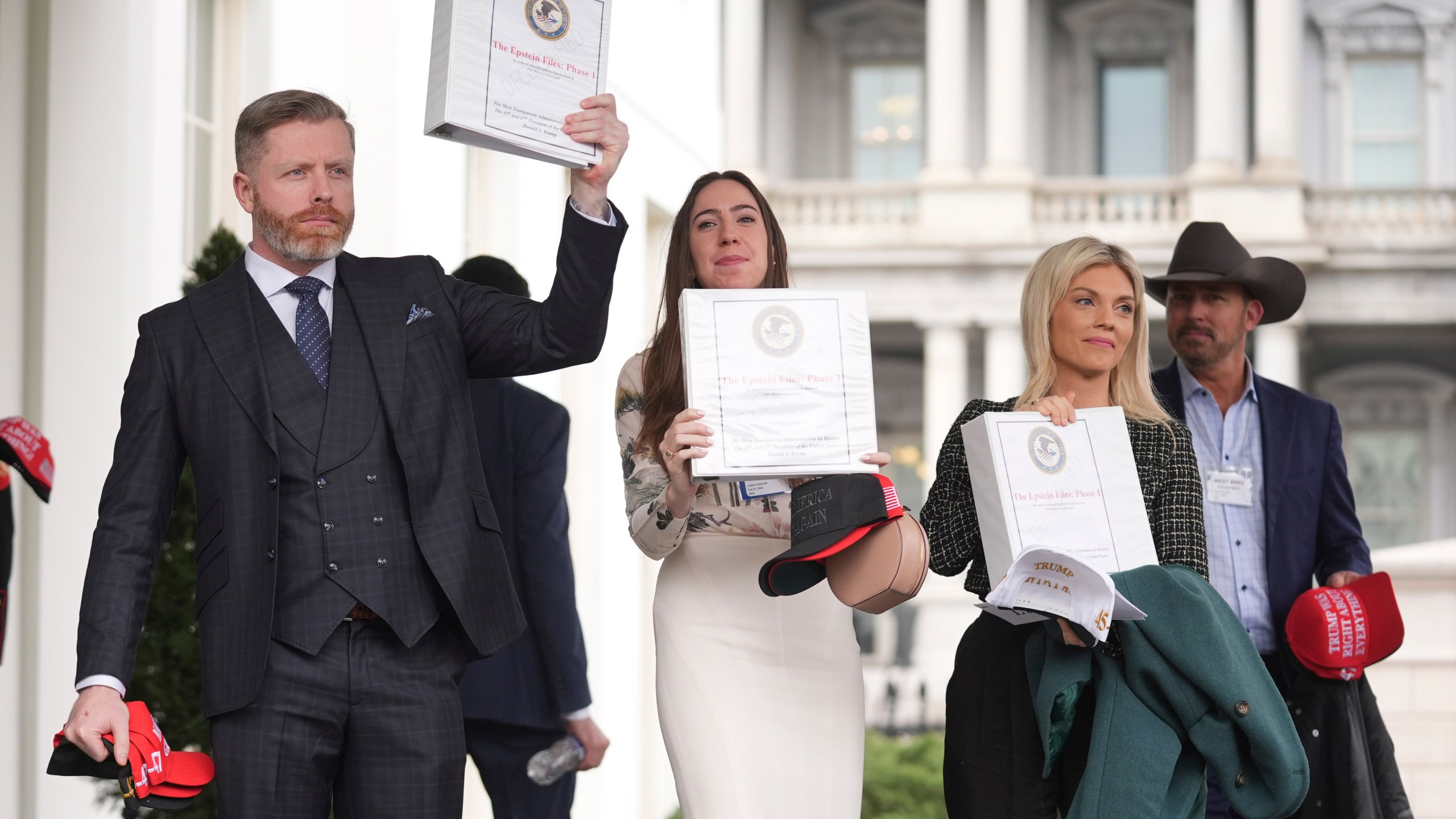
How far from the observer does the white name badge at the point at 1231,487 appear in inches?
149

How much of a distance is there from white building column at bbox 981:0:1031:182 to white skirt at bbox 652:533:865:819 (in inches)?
721

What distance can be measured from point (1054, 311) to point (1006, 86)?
1848 cm

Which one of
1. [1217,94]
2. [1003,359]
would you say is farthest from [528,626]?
[1217,94]

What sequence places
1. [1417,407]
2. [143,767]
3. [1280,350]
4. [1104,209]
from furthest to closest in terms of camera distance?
[1417,407] < [1104,209] < [1280,350] < [143,767]

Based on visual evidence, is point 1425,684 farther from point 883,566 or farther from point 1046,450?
point 883,566

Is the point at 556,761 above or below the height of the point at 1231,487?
below

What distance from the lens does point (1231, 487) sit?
→ 379 centimetres

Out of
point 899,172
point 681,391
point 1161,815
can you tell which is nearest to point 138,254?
point 681,391

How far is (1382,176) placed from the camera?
22109 mm

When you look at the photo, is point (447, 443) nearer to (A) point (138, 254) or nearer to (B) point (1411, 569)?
(A) point (138, 254)

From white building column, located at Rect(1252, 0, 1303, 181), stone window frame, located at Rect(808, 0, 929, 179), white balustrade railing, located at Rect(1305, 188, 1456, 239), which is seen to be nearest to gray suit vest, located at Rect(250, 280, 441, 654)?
white building column, located at Rect(1252, 0, 1303, 181)

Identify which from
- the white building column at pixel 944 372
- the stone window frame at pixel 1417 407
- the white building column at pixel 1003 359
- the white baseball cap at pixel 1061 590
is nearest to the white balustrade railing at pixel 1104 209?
the white building column at pixel 944 372

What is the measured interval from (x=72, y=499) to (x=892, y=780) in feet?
21.1

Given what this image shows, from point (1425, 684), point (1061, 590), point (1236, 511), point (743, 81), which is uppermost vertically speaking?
point (743, 81)
